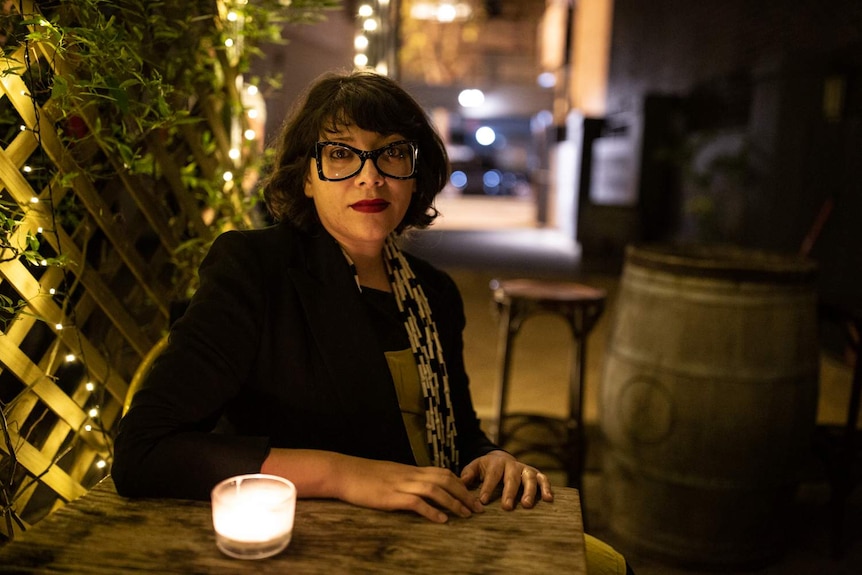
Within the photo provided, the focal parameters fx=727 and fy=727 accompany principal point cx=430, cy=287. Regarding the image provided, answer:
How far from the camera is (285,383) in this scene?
1.31 m

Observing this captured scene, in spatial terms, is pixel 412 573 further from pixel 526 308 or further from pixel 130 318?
pixel 526 308

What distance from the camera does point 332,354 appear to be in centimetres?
132

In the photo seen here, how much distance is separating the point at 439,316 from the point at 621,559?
61 cm

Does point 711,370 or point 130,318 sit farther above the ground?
point 130,318

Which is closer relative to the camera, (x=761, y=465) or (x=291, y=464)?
(x=291, y=464)

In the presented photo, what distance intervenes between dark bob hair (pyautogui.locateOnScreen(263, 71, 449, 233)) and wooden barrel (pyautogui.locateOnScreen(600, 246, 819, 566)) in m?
1.28

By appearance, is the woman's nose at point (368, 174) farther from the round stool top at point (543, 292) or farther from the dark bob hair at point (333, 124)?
the round stool top at point (543, 292)

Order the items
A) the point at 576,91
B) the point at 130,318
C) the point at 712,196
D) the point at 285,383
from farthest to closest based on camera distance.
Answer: the point at 576,91
the point at 712,196
the point at 130,318
the point at 285,383

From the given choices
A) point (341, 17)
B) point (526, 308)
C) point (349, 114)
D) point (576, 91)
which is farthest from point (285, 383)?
point (576, 91)

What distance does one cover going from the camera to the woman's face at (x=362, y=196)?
4.50 feet

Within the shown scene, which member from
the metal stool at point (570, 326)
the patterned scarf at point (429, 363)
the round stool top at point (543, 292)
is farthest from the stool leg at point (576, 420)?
the patterned scarf at point (429, 363)

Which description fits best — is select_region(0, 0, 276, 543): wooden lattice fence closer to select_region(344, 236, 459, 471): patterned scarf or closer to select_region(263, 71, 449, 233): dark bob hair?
select_region(263, 71, 449, 233): dark bob hair

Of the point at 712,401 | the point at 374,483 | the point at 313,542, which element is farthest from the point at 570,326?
the point at 313,542

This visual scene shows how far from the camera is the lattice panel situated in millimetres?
1425
